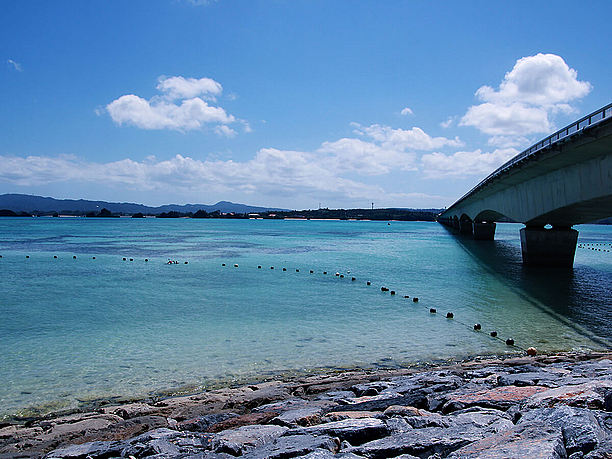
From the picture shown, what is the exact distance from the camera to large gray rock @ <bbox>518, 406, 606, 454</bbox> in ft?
14.8

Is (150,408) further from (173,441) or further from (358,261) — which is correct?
(358,261)

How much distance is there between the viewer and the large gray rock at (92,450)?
612 cm

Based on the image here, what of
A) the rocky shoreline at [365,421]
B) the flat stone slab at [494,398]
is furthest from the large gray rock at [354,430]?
the flat stone slab at [494,398]

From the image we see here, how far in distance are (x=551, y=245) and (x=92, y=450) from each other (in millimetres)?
35230

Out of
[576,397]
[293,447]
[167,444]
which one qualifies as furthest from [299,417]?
[576,397]

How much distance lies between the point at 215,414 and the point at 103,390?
4041 millimetres

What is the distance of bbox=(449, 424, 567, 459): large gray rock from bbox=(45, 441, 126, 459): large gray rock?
455cm

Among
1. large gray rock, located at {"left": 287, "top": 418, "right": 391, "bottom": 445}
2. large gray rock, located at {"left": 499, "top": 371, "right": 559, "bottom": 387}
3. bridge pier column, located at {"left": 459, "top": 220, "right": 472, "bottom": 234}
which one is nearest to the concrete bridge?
large gray rock, located at {"left": 499, "top": 371, "right": 559, "bottom": 387}

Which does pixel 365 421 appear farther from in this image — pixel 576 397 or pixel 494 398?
pixel 576 397

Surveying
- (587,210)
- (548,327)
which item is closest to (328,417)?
(548,327)

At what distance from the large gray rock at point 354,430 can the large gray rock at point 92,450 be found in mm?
2464

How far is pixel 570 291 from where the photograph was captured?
2442cm

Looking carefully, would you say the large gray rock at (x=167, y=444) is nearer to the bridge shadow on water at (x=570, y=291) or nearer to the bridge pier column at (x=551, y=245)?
the bridge shadow on water at (x=570, y=291)

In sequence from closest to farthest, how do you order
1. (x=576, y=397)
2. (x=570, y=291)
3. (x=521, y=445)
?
(x=521, y=445)
(x=576, y=397)
(x=570, y=291)
